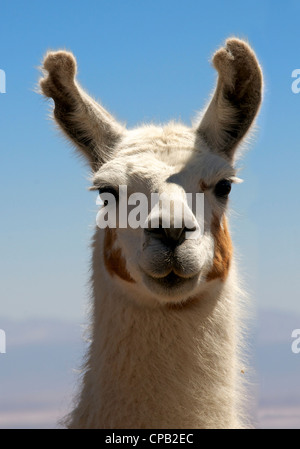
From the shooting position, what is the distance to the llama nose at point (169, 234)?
472cm

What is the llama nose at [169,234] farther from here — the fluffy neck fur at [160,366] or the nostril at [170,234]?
the fluffy neck fur at [160,366]

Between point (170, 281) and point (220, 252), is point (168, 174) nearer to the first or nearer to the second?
point (220, 252)

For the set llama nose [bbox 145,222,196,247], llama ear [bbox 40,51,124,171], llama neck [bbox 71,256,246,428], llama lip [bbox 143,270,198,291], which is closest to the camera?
llama nose [bbox 145,222,196,247]

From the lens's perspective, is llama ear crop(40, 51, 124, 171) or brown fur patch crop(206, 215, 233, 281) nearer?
brown fur patch crop(206, 215, 233, 281)

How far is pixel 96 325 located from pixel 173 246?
1.31 m

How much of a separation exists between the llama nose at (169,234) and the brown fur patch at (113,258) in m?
0.55

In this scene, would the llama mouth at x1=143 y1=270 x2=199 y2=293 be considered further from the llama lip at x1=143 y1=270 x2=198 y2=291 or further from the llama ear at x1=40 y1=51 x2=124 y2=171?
the llama ear at x1=40 y1=51 x2=124 y2=171

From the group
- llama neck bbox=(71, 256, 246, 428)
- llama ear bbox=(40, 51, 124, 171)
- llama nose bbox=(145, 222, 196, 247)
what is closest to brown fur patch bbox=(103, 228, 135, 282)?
llama neck bbox=(71, 256, 246, 428)

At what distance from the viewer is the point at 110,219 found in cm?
547

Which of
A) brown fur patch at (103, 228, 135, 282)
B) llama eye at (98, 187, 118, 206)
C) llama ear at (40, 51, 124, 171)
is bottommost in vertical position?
brown fur patch at (103, 228, 135, 282)

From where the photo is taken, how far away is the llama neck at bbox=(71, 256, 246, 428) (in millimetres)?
5160

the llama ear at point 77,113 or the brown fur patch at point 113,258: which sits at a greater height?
the llama ear at point 77,113

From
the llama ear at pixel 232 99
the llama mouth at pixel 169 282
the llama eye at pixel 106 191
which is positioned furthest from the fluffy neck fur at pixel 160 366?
the llama ear at pixel 232 99
